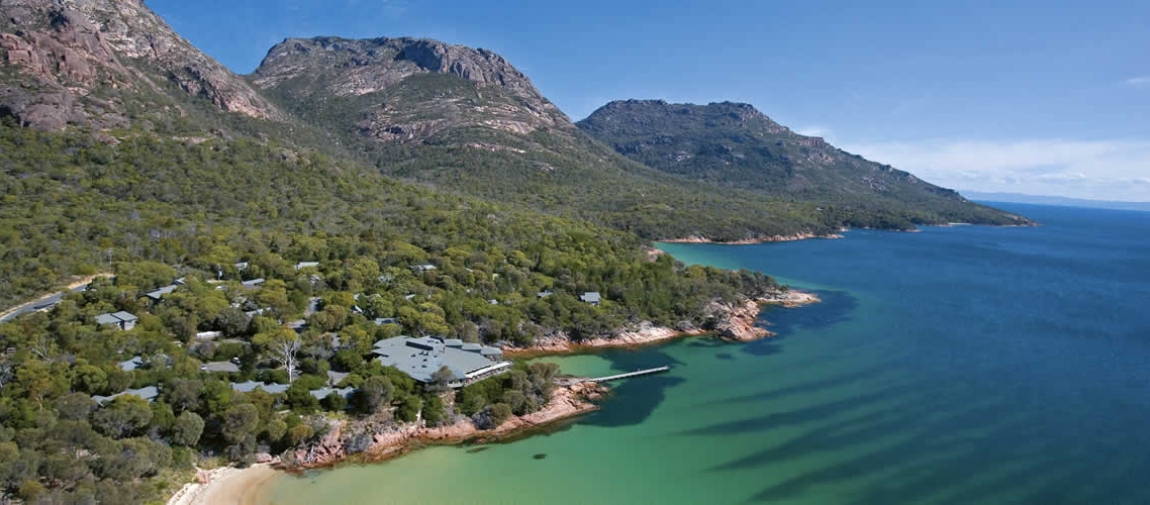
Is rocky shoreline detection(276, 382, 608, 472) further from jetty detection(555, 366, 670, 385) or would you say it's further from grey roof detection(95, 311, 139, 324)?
grey roof detection(95, 311, 139, 324)

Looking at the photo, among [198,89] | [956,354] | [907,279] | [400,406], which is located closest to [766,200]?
[907,279]

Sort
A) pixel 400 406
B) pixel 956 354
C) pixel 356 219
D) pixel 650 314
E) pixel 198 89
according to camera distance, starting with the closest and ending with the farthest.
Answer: pixel 400 406 → pixel 956 354 → pixel 650 314 → pixel 356 219 → pixel 198 89

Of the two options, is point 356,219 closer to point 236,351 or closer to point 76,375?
point 236,351

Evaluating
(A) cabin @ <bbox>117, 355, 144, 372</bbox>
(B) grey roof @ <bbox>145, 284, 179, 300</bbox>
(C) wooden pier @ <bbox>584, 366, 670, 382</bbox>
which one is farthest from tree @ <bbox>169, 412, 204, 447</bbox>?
(C) wooden pier @ <bbox>584, 366, 670, 382</bbox>

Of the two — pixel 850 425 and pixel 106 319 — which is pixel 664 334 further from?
pixel 106 319

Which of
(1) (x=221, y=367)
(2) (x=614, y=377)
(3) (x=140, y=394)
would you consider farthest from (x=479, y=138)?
(3) (x=140, y=394)

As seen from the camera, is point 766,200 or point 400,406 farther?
point 766,200

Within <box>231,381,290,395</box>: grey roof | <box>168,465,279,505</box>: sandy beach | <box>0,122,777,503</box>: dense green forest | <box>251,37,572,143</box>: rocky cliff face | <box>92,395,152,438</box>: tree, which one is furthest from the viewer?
<box>251,37,572,143</box>: rocky cliff face

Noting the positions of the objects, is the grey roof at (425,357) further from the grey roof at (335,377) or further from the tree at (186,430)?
the tree at (186,430)
